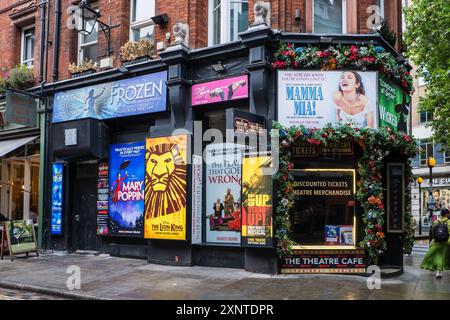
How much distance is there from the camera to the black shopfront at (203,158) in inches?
432

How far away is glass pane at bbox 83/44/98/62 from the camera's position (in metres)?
15.4

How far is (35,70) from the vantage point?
656 inches

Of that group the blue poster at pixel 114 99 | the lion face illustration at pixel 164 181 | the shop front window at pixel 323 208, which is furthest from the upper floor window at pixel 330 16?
the lion face illustration at pixel 164 181

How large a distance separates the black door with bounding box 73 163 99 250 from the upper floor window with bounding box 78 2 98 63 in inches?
147

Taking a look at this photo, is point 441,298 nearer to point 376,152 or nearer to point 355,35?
point 376,152

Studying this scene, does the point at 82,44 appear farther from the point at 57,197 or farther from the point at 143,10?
the point at 57,197

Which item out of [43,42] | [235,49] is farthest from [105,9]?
[235,49]

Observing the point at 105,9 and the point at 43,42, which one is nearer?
the point at 105,9

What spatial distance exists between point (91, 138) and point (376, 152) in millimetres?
8044

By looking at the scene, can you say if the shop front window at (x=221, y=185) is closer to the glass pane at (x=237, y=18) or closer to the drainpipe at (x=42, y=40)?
the glass pane at (x=237, y=18)

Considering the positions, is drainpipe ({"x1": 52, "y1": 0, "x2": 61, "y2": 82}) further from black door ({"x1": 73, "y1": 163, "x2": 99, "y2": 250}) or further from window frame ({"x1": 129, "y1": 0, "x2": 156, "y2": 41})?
black door ({"x1": 73, "y1": 163, "x2": 99, "y2": 250})

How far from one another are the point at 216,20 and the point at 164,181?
4903mm

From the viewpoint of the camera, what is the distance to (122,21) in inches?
567

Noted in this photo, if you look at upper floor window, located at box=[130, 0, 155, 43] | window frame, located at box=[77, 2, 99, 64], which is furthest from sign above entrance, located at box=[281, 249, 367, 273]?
window frame, located at box=[77, 2, 99, 64]
